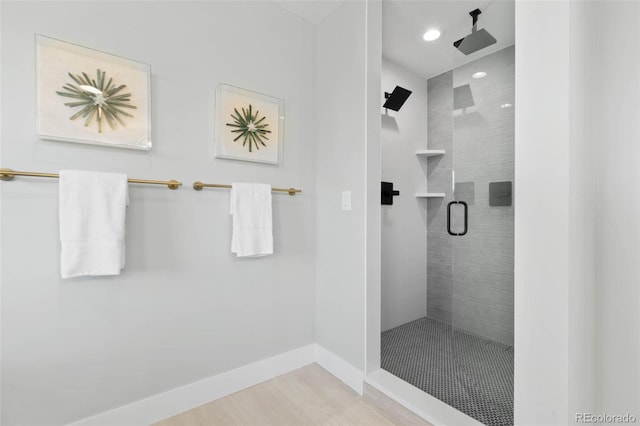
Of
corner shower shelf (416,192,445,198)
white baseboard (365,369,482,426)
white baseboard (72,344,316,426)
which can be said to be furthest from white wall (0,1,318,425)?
corner shower shelf (416,192,445,198)

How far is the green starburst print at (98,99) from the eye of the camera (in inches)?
49.9

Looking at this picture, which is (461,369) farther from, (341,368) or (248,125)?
(248,125)

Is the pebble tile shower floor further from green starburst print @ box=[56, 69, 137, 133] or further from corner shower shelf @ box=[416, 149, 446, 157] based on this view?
green starburst print @ box=[56, 69, 137, 133]

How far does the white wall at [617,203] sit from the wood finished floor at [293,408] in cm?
84

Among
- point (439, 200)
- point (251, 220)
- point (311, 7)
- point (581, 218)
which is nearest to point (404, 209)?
point (439, 200)

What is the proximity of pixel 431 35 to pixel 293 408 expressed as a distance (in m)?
2.79

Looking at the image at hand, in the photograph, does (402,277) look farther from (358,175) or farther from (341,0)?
(341,0)

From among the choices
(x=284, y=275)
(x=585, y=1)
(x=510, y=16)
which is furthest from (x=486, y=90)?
(x=284, y=275)

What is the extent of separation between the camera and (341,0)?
187 centimetres

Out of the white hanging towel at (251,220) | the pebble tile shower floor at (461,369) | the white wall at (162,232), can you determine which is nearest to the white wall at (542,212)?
the pebble tile shower floor at (461,369)

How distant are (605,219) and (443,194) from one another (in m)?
1.87

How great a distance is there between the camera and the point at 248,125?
69.5 inches

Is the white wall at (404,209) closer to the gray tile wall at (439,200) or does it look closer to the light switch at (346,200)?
the gray tile wall at (439,200)

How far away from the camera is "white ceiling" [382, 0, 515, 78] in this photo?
159cm
